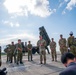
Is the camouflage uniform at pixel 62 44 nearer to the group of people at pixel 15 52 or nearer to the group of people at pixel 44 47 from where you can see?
the group of people at pixel 44 47

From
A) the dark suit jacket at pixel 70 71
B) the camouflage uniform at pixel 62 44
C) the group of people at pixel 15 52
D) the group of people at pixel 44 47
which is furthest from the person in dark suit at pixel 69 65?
the camouflage uniform at pixel 62 44

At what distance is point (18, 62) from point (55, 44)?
337cm

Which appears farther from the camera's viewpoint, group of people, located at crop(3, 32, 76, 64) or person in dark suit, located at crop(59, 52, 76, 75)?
group of people, located at crop(3, 32, 76, 64)

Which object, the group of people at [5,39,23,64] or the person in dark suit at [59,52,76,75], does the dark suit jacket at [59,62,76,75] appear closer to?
the person in dark suit at [59,52,76,75]

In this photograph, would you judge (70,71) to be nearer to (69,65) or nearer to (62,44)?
(69,65)

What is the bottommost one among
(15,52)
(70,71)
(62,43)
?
(70,71)

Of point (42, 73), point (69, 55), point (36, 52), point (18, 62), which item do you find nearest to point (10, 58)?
point (18, 62)

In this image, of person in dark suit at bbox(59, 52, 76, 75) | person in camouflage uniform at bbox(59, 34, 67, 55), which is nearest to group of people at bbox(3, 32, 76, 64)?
person in camouflage uniform at bbox(59, 34, 67, 55)

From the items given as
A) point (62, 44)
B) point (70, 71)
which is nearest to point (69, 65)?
point (70, 71)

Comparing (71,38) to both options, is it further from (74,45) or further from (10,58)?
(10,58)

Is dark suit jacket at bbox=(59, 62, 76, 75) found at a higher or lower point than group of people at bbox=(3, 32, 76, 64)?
lower

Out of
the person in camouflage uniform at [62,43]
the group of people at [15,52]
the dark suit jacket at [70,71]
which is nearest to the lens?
the dark suit jacket at [70,71]

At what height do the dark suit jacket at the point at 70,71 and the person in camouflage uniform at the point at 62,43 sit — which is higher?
the person in camouflage uniform at the point at 62,43

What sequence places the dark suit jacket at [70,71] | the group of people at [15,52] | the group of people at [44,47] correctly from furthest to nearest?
the group of people at [15,52] → the group of people at [44,47] → the dark suit jacket at [70,71]
